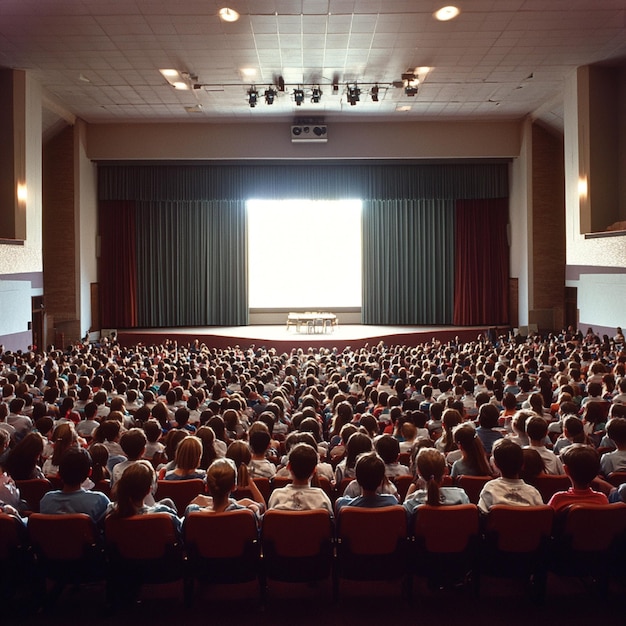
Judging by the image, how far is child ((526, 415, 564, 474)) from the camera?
16.7ft

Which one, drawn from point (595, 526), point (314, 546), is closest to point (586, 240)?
point (595, 526)

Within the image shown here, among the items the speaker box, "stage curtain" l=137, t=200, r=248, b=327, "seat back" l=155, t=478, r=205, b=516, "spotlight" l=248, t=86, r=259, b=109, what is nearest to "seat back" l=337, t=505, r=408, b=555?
"seat back" l=155, t=478, r=205, b=516

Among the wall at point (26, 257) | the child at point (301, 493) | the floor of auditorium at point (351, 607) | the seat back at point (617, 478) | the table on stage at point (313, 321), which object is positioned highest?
the wall at point (26, 257)

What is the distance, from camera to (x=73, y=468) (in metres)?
3.94

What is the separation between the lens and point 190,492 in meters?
4.69

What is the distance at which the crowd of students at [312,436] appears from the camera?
399 centimetres

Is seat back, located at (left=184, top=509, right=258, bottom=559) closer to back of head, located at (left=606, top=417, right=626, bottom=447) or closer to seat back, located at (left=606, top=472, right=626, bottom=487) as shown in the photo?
seat back, located at (left=606, top=472, right=626, bottom=487)

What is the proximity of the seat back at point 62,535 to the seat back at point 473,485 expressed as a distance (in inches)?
94.8

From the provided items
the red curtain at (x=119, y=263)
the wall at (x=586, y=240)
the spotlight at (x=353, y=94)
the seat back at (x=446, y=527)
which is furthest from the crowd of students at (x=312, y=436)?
the red curtain at (x=119, y=263)

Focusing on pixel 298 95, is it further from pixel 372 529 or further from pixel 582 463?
pixel 372 529

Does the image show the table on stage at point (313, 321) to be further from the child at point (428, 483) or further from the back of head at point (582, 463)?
the back of head at point (582, 463)

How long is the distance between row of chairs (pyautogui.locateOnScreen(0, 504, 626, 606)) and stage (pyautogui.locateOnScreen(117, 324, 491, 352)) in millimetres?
15939

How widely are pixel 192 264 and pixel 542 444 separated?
21.4 metres

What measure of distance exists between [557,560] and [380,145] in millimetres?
19838
